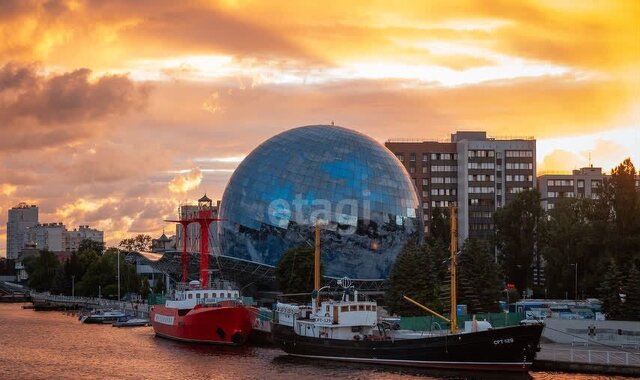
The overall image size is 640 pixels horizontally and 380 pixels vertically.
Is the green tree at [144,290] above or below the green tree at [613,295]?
below

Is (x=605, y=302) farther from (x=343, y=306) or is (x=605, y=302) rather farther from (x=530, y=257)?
(x=530, y=257)

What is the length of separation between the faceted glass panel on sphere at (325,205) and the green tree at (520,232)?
1191cm

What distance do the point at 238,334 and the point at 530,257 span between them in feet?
154

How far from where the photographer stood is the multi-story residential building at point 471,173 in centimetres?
17550

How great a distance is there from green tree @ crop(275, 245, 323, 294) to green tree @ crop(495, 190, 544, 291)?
31.6 meters

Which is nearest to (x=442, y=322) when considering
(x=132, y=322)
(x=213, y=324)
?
(x=213, y=324)

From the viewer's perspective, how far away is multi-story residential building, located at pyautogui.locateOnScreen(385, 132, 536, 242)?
175500mm

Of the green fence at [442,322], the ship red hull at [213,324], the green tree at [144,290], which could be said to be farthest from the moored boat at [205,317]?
the green tree at [144,290]

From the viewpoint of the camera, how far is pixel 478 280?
8931 centimetres

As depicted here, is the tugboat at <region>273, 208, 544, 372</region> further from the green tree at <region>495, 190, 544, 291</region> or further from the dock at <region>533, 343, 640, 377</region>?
the green tree at <region>495, 190, 544, 291</region>

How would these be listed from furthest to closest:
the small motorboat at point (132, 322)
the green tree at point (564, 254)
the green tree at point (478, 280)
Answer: the small motorboat at point (132, 322) < the green tree at point (564, 254) < the green tree at point (478, 280)

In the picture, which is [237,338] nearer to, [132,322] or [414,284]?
[414,284]

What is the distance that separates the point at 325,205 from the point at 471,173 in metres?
79.6

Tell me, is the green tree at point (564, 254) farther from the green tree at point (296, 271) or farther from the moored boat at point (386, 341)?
the moored boat at point (386, 341)
